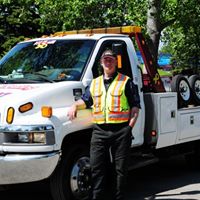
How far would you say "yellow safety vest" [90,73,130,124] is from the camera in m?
5.47

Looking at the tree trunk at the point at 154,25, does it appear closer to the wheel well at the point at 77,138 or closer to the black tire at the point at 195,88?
the black tire at the point at 195,88

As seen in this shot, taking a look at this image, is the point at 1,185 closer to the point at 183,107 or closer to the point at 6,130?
the point at 6,130

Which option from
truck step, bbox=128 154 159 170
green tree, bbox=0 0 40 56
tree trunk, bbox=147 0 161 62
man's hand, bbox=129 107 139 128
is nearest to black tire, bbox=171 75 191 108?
truck step, bbox=128 154 159 170

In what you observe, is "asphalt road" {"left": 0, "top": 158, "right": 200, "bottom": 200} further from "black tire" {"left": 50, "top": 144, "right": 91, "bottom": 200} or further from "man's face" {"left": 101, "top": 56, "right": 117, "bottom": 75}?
"man's face" {"left": 101, "top": 56, "right": 117, "bottom": 75}

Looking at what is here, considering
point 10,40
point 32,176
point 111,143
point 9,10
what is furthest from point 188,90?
point 9,10

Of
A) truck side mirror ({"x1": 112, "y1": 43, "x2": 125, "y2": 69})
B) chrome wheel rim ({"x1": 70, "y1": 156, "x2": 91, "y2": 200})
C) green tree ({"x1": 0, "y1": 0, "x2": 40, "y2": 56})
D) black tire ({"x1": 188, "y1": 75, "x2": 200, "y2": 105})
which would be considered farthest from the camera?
green tree ({"x1": 0, "y1": 0, "x2": 40, "y2": 56})

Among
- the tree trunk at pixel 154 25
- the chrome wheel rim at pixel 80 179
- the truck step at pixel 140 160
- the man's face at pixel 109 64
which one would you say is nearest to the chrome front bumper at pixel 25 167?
the chrome wheel rim at pixel 80 179

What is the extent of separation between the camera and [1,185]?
5633 mm

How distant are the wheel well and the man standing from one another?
1.14ft

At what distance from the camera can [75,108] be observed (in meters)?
5.60

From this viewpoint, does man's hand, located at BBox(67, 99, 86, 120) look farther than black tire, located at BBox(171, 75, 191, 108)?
No

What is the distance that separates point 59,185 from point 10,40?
2214 centimetres

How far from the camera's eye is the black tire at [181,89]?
770 centimetres

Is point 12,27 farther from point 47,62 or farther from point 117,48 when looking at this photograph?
point 117,48
